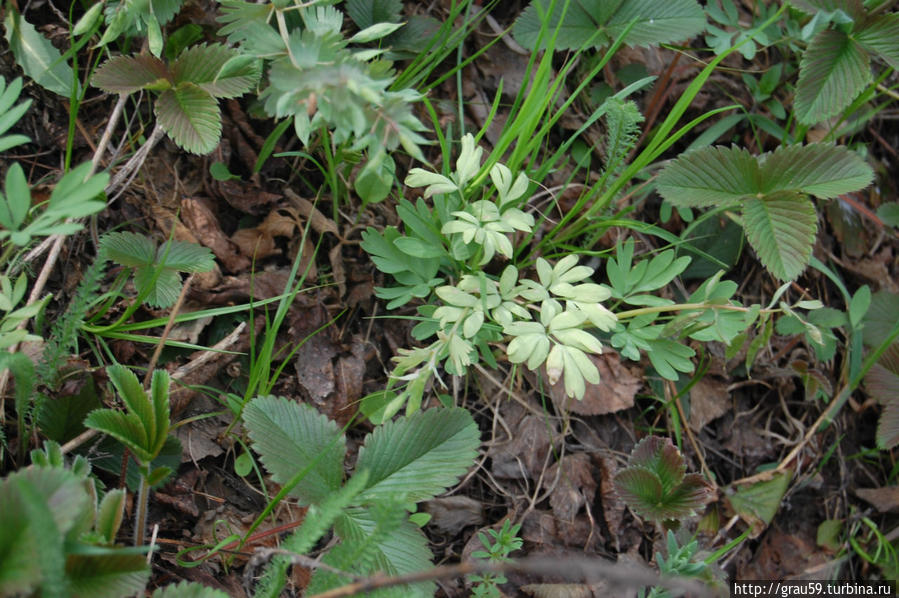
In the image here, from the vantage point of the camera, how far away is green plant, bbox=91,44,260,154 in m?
1.60

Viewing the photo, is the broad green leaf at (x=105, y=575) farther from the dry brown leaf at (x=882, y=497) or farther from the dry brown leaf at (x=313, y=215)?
the dry brown leaf at (x=882, y=497)

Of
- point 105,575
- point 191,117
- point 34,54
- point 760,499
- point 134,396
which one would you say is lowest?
point 760,499

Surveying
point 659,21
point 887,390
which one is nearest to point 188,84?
point 659,21

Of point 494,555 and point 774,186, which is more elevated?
point 774,186

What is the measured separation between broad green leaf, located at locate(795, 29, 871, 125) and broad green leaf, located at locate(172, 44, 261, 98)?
61.5 inches

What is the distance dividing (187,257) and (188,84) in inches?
16.8

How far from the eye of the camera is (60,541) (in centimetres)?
96

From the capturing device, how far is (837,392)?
7.42 feet

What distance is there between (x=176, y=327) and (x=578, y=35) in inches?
56.4

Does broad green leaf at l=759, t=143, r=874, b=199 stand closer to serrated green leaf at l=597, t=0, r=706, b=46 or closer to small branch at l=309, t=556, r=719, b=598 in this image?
serrated green leaf at l=597, t=0, r=706, b=46

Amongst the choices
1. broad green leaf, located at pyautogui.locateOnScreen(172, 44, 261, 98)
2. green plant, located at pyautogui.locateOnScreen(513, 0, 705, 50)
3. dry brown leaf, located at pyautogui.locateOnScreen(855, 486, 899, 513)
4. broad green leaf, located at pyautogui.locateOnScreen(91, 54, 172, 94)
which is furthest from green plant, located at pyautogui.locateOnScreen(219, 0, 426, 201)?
dry brown leaf, located at pyautogui.locateOnScreen(855, 486, 899, 513)

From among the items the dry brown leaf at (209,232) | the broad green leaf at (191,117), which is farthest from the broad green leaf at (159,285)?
the broad green leaf at (191,117)

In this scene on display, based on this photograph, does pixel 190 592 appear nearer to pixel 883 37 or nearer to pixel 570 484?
pixel 570 484

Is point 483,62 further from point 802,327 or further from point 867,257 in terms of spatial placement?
point 867,257
